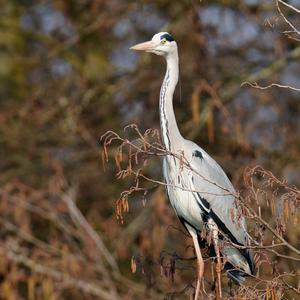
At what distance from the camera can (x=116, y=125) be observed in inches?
352

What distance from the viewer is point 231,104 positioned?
29.0 ft

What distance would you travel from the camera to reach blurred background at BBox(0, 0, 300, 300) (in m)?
7.30

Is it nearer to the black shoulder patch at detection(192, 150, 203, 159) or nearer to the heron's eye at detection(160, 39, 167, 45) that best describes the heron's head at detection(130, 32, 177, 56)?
the heron's eye at detection(160, 39, 167, 45)

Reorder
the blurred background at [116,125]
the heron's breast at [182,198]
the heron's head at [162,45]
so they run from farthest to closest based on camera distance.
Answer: the blurred background at [116,125] < the heron's head at [162,45] < the heron's breast at [182,198]

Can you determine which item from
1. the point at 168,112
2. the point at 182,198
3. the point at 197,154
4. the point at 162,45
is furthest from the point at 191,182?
the point at 162,45

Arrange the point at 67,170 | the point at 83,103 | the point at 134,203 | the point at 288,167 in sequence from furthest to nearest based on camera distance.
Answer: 1. the point at 134,203
2. the point at 67,170
3. the point at 83,103
4. the point at 288,167

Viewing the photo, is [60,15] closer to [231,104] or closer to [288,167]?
[231,104]

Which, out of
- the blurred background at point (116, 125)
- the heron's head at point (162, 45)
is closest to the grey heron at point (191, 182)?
the heron's head at point (162, 45)

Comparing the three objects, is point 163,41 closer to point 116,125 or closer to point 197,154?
point 197,154

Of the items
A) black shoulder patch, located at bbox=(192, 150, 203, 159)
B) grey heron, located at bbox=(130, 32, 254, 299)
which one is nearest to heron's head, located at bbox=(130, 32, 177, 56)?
grey heron, located at bbox=(130, 32, 254, 299)

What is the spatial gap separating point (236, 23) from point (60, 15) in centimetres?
282

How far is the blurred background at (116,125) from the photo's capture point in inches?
287

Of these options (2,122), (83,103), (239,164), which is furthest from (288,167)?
(2,122)

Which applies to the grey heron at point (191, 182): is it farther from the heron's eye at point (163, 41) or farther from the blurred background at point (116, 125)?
the blurred background at point (116, 125)
